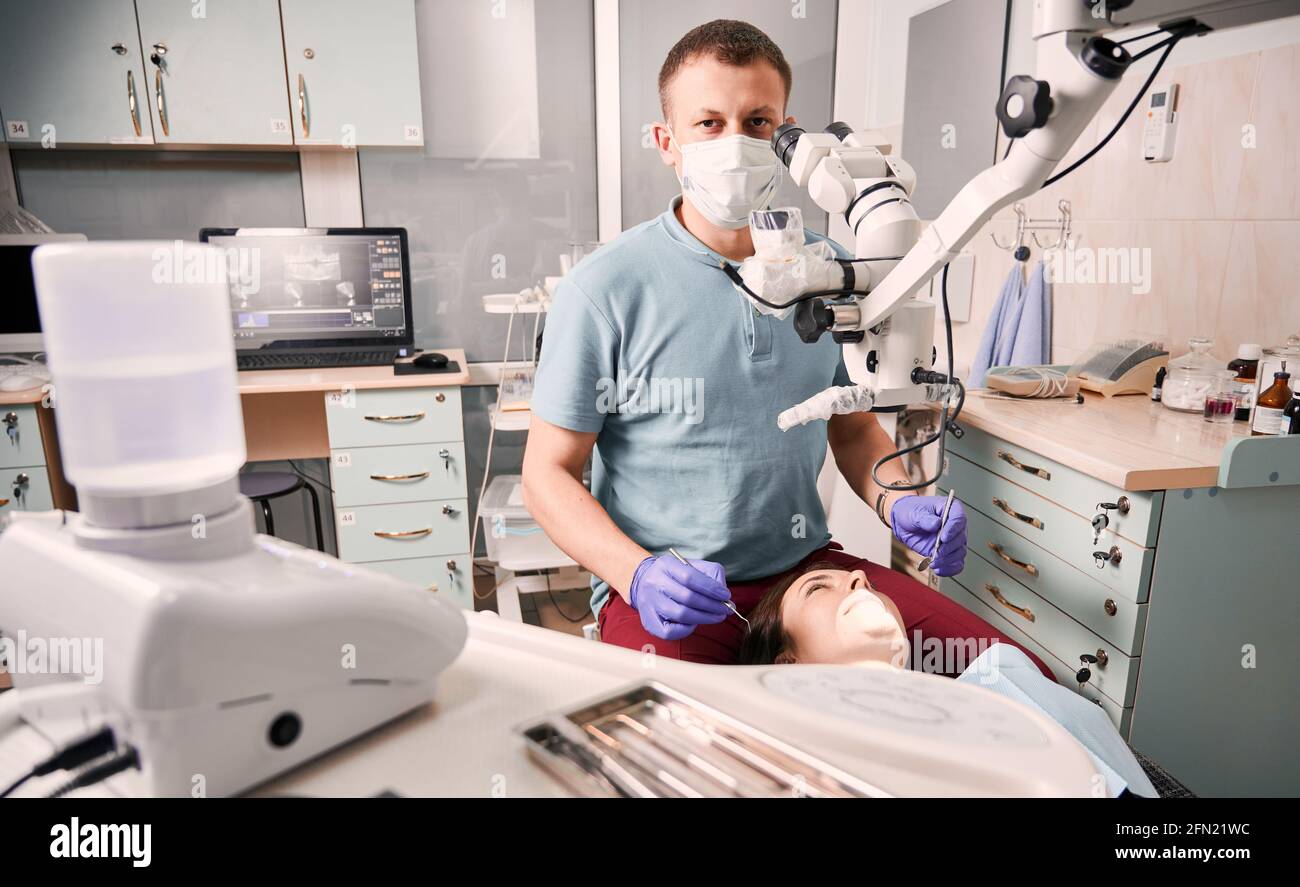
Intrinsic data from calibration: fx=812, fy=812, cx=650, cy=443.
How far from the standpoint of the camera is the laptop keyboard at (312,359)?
9.05 feet

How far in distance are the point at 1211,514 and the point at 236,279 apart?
9.31ft

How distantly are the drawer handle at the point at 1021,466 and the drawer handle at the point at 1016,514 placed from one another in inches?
4.0

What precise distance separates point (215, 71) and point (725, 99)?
2.07m

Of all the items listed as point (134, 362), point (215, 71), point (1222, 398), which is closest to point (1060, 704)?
point (1222, 398)

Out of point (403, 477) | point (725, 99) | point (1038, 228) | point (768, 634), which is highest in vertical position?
point (725, 99)

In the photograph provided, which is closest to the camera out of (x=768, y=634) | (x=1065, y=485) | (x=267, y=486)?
(x=768, y=634)

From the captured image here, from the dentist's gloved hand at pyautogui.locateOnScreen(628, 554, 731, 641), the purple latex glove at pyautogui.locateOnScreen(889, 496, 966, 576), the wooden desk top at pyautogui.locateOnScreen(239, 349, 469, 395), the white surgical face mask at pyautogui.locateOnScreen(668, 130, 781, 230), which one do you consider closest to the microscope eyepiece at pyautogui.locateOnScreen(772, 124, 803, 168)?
the white surgical face mask at pyautogui.locateOnScreen(668, 130, 781, 230)

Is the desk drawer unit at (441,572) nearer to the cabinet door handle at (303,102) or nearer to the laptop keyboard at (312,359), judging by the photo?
the laptop keyboard at (312,359)

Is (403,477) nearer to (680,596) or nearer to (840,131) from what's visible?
(680,596)

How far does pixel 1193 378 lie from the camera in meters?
1.87

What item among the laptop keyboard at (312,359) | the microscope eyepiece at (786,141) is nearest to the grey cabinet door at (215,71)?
the laptop keyboard at (312,359)
